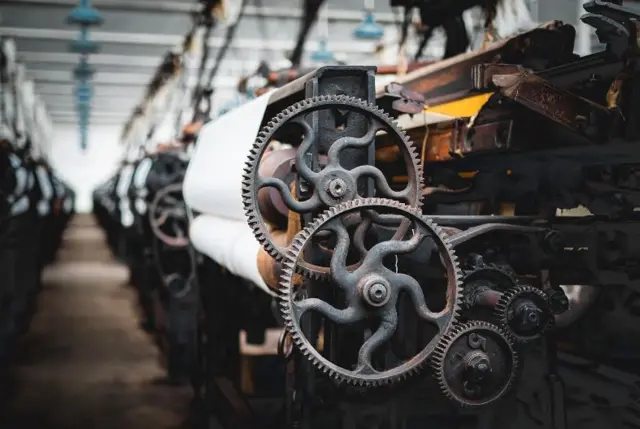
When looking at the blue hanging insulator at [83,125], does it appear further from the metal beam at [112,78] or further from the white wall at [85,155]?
the metal beam at [112,78]

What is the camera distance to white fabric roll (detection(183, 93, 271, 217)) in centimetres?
225

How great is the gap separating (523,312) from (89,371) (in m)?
4.13

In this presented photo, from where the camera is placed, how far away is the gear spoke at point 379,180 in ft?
5.56

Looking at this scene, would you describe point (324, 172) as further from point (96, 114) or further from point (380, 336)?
point (96, 114)

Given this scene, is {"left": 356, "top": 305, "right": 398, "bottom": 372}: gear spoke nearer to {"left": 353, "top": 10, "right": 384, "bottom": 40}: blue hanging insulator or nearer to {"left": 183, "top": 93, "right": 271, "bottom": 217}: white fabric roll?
{"left": 183, "top": 93, "right": 271, "bottom": 217}: white fabric roll

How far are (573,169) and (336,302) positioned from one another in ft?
2.01

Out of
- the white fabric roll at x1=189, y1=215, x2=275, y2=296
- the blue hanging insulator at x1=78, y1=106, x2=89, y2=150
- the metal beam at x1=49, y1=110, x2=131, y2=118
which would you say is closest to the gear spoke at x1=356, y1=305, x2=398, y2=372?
the white fabric roll at x1=189, y1=215, x2=275, y2=296

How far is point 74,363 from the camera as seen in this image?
5.55 metres

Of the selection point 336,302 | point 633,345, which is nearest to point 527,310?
point 336,302

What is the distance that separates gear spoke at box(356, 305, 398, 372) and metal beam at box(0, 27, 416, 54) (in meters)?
9.46

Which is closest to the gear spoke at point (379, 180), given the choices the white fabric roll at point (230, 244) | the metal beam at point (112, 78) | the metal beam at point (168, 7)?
the white fabric roll at point (230, 244)

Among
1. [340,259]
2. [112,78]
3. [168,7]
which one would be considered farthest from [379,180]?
[112,78]

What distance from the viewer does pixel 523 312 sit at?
169 centimetres

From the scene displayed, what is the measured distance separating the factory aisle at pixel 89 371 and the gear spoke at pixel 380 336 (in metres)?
2.71
